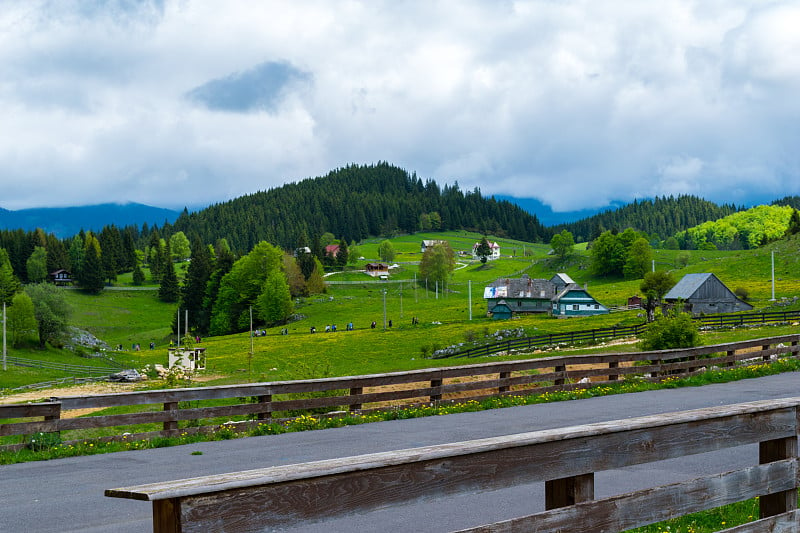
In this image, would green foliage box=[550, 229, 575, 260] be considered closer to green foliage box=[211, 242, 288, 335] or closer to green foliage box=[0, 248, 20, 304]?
green foliage box=[211, 242, 288, 335]

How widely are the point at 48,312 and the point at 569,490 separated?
338 ft

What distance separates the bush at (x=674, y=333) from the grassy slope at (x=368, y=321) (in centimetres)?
1282

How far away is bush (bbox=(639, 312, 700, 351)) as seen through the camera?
94.5ft

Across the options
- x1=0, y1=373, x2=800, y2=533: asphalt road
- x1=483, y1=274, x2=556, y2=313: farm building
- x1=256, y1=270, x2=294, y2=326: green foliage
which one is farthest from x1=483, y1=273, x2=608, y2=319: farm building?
x1=0, y1=373, x2=800, y2=533: asphalt road

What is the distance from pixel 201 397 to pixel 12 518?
19.5 ft

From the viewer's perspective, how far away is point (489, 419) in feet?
52.3

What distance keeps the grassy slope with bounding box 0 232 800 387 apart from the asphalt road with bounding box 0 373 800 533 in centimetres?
672

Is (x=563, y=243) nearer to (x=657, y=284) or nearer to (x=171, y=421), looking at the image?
(x=657, y=284)

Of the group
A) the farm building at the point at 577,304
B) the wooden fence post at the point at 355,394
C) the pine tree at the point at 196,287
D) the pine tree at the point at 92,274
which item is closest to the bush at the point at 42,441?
the wooden fence post at the point at 355,394

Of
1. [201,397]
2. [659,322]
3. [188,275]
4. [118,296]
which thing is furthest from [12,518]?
[118,296]

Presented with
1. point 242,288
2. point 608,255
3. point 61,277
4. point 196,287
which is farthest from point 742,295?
point 61,277

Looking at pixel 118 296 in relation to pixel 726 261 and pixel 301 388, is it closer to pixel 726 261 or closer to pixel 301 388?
pixel 726 261

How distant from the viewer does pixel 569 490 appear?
13.0 ft

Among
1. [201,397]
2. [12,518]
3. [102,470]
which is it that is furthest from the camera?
[201,397]
